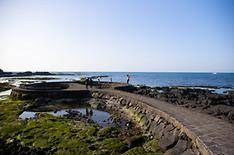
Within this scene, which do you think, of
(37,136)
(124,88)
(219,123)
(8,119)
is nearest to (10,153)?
(37,136)

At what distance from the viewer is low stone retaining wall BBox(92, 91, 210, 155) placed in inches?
398

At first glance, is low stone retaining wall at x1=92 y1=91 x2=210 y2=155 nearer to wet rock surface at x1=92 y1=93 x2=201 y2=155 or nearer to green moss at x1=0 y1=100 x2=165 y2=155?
wet rock surface at x1=92 y1=93 x2=201 y2=155

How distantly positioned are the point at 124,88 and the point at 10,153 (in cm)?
2423

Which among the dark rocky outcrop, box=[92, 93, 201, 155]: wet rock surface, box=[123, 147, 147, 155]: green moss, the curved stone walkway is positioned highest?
the curved stone walkway

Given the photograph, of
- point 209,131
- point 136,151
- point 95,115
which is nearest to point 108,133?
point 136,151

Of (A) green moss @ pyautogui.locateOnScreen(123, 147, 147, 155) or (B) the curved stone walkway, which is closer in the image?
(B) the curved stone walkway

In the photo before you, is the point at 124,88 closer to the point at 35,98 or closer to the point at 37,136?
the point at 35,98

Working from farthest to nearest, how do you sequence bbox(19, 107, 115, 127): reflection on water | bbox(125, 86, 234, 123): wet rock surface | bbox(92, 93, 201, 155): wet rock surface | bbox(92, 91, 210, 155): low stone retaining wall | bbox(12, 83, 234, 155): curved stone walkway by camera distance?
bbox(19, 107, 115, 127): reflection on water < bbox(125, 86, 234, 123): wet rock surface < bbox(92, 93, 201, 155): wet rock surface < bbox(92, 91, 210, 155): low stone retaining wall < bbox(12, 83, 234, 155): curved stone walkway

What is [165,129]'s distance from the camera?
13609mm

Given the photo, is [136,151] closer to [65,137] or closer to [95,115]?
[65,137]

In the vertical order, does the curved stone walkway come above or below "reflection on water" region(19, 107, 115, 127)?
above

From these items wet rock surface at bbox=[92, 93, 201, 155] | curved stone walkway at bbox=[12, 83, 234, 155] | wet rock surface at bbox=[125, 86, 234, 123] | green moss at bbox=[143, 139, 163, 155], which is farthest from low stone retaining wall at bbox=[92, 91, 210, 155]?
wet rock surface at bbox=[125, 86, 234, 123]

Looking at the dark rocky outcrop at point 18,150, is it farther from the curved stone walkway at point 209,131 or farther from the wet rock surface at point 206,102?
the wet rock surface at point 206,102

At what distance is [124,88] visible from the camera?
113 feet
